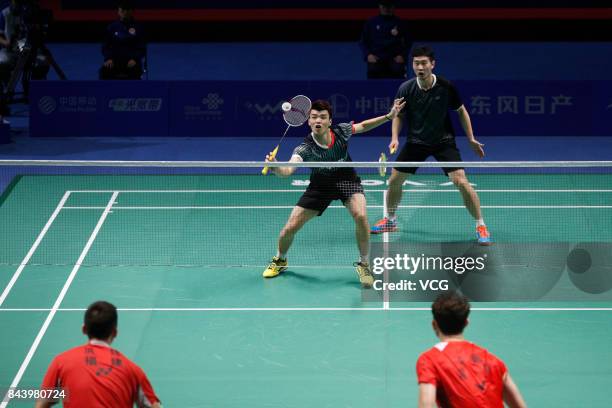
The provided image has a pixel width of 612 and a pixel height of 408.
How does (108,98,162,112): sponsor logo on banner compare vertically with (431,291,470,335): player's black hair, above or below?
above

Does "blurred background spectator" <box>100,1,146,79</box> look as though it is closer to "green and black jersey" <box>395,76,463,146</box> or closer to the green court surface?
the green court surface

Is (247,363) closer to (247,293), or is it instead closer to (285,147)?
(247,293)

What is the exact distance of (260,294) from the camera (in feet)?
34.0

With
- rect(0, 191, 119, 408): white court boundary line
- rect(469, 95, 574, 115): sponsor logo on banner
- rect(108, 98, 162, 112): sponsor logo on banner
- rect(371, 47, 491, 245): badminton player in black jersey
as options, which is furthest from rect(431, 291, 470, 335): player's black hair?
rect(108, 98, 162, 112): sponsor logo on banner

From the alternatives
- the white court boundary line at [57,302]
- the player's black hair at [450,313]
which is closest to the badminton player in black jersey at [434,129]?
the white court boundary line at [57,302]

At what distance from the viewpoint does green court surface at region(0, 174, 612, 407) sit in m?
8.66

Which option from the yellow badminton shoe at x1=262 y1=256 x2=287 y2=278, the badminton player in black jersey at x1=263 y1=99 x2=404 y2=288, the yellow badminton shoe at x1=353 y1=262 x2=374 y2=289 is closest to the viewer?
the badminton player in black jersey at x1=263 y1=99 x2=404 y2=288

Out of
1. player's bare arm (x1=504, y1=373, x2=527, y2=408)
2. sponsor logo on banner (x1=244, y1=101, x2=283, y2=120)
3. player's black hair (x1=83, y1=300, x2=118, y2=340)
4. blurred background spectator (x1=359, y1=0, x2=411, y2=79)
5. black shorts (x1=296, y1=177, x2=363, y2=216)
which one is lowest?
player's bare arm (x1=504, y1=373, x2=527, y2=408)

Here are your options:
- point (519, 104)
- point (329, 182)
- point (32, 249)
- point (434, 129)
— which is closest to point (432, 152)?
point (434, 129)

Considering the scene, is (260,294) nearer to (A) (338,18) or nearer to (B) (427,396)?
(B) (427,396)

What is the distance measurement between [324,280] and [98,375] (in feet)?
16.6

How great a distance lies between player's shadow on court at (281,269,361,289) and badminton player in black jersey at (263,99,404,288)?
0.12 metres

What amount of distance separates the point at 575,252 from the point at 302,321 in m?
2.95

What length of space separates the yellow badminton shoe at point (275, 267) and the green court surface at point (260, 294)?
97 mm
